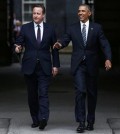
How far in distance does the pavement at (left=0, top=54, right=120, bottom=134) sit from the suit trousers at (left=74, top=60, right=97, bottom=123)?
361 mm

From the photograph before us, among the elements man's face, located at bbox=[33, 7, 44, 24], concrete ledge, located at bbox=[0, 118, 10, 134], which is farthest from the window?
man's face, located at bbox=[33, 7, 44, 24]

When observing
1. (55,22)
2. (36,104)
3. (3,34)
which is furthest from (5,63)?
(36,104)

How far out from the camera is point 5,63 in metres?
22.0

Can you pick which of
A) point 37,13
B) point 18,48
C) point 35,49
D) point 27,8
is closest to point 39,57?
point 35,49

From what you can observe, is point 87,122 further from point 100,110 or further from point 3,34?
point 3,34

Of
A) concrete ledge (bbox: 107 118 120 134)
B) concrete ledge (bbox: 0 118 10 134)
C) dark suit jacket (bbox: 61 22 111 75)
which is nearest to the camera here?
dark suit jacket (bbox: 61 22 111 75)

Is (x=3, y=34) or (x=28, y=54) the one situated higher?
(x=28, y=54)

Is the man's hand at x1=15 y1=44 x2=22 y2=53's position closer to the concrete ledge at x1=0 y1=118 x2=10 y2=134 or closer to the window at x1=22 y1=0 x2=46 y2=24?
the concrete ledge at x1=0 y1=118 x2=10 y2=134

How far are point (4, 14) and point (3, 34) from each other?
0.77 metres

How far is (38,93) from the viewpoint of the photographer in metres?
9.27

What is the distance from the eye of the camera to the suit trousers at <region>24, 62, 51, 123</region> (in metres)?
9.12

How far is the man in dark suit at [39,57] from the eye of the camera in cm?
912

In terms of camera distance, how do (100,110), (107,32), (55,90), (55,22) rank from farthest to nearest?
1. (55,22)
2. (107,32)
3. (55,90)
4. (100,110)

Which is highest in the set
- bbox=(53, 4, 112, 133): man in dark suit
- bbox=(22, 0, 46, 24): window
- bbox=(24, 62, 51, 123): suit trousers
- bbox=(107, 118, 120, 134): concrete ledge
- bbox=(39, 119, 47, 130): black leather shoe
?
bbox=(53, 4, 112, 133): man in dark suit
